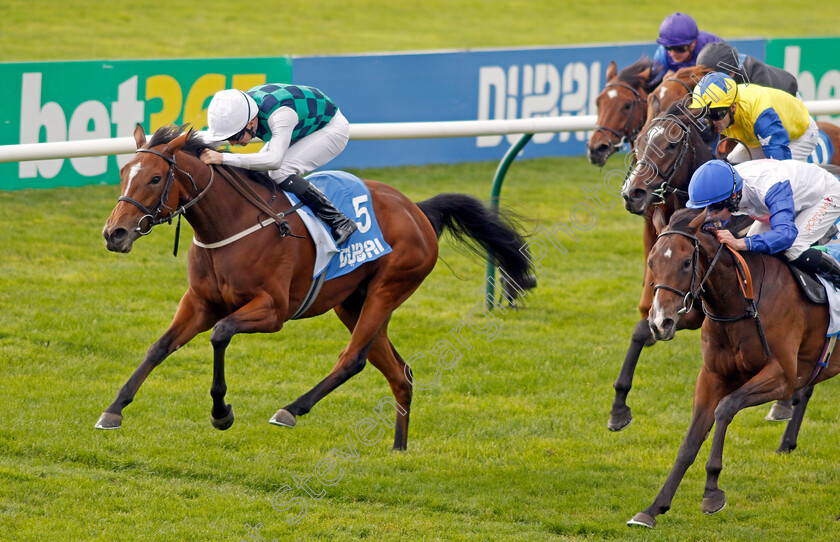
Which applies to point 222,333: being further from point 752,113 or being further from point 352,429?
point 752,113

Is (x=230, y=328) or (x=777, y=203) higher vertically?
(x=777, y=203)

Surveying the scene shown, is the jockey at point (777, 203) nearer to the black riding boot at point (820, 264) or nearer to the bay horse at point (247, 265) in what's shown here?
the black riding boot at point (820, 264)

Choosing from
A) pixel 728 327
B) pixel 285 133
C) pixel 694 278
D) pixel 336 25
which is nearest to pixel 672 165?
pixel 728 327

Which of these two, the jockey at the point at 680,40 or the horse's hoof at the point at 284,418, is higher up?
the jockey at the point at 680,40

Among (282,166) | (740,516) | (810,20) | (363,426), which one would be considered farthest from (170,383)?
(810,20)

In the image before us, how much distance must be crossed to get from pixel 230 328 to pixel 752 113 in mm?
2849

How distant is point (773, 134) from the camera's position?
556cm

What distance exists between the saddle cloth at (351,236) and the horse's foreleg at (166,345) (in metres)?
0.60

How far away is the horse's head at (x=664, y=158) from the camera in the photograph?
5465 mm

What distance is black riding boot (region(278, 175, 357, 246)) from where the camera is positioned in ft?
17.8

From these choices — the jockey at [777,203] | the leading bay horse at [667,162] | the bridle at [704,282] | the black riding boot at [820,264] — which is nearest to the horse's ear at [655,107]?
the leading bay horse at [667,162]

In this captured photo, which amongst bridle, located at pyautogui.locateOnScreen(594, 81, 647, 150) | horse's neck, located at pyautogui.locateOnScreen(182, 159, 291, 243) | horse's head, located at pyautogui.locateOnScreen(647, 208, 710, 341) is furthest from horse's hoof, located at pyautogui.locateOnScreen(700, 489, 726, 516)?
bridle, located at pyautogui.locateOnScreen(594, 81, 647, 150)

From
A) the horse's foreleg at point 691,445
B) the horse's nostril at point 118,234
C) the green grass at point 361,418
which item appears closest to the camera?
the horse's nostril at point 118,234

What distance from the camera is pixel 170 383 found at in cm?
669
